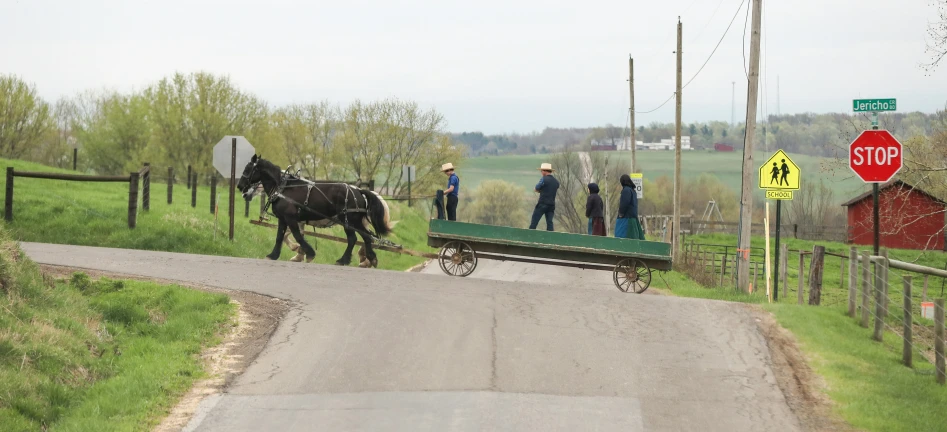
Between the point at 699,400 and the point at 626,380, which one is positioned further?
the point at 626,380

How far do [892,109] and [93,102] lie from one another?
85856mm

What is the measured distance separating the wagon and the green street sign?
14.0 ft

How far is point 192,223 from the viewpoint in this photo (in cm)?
2573

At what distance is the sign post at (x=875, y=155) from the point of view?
15086mm

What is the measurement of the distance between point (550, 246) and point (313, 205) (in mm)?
5331

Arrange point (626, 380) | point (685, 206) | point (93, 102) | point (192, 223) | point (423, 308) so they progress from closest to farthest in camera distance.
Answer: point (626, 380) < point (423, 308) < point (192, 223) < point (93, 102) < point (685, 206)

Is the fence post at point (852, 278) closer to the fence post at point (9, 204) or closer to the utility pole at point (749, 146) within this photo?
the utility pole at point (749, 146)

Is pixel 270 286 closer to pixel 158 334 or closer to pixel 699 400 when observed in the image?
pixel 158 334

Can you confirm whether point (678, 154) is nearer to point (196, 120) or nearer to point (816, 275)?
point (816, 275)

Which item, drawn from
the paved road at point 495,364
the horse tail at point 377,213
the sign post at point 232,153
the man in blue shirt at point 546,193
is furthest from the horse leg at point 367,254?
the paved road at point 495,364

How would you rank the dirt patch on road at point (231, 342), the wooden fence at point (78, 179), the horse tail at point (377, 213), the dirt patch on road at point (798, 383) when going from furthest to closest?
the wooden fence at point (78, 179) < the horse tail at point (377, 213) < the dirt patch on road at point (231, 342) < the dirt patch on road at point (798, 383)

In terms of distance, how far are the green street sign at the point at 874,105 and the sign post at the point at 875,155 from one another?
13.1 inches

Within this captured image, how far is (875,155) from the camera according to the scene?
15.2 meters

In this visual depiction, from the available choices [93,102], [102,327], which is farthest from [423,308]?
[93,102]
